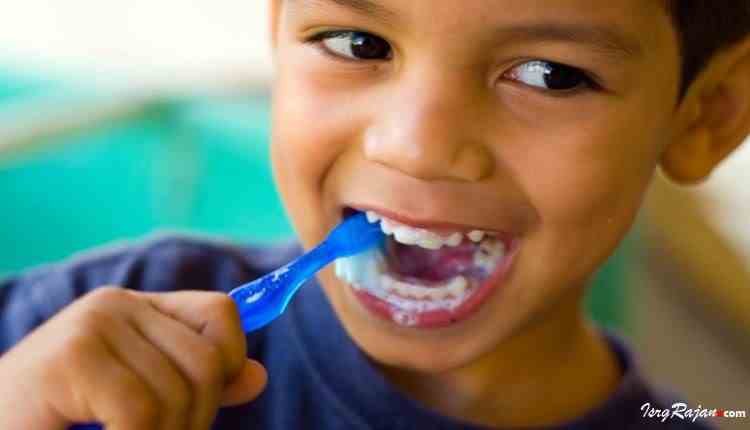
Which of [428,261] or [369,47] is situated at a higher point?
[369,47]

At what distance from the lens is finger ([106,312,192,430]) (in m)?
0.49

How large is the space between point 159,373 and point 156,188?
0.77m

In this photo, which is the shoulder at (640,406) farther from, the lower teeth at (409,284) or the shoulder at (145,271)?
the shoulder at (145,271)

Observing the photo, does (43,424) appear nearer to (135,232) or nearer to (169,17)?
Result: (135,232)

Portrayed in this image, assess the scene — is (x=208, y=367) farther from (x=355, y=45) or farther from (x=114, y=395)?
(x=355, y=45)

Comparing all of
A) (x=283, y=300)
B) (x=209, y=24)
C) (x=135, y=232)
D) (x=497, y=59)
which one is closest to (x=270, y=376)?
(x=283, y=300)

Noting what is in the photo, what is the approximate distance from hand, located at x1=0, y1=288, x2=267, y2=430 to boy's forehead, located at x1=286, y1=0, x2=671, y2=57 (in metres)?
0.18

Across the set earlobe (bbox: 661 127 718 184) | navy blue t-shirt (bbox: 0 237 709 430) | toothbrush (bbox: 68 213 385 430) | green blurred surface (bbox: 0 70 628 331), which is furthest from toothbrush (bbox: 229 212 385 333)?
green blurred surface (bbox: 0 70 628 331)

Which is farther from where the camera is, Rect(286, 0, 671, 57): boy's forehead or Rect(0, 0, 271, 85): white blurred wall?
Rect(0, 0, 271, 85): white blurred wall

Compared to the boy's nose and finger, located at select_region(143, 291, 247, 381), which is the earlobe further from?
finger, located at select_region(143, 291, 247, 381)

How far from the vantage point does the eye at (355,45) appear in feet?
1.78

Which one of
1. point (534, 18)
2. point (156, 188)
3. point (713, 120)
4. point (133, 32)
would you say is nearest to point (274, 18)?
point (534, 18)

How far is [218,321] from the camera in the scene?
0.51 m

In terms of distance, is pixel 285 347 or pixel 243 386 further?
pixel 285 347
